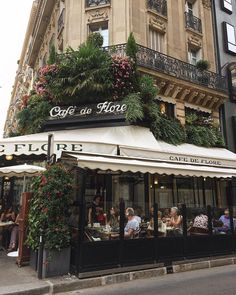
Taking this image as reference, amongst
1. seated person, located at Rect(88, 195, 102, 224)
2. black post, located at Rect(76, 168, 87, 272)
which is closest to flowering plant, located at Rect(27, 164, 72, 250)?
black post, located at Rect(76, 168, 87, 272)

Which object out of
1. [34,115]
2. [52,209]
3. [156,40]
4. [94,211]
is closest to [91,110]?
[34,115]

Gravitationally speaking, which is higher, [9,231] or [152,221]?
[152,221]

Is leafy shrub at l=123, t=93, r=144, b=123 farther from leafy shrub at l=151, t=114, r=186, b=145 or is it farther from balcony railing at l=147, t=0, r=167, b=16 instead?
balcony railing at l=147, t=0, r=167, b=16

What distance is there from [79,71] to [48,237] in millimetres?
7584

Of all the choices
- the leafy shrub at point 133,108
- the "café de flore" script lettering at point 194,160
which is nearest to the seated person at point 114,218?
the "café de flore" script lettering at point 194,160

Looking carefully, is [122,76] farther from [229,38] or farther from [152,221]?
[229,38]

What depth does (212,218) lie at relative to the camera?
31.4ft

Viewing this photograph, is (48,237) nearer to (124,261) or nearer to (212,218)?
(124,261)

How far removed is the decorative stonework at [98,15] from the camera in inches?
598

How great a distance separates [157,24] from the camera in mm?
15844

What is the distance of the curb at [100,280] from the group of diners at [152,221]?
818mm

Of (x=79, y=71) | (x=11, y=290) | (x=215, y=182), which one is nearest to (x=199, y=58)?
(x=215, y=182)

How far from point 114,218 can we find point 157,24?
1123cm

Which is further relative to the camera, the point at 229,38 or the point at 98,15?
the point at 229,38
